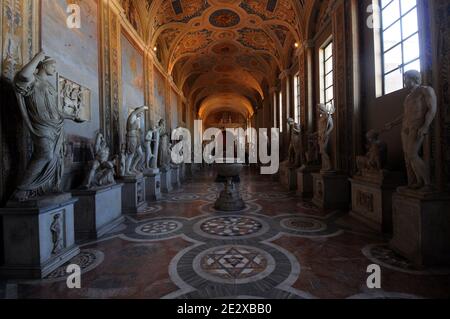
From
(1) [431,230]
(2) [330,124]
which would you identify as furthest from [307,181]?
(1) [431,230]

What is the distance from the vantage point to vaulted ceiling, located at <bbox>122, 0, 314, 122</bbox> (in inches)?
388

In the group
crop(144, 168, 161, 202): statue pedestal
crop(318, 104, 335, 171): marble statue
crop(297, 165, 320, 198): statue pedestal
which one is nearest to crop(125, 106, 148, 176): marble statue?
crop(144, 168, 161, 202): statue pedestal

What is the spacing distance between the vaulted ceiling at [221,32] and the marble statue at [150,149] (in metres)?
4.38

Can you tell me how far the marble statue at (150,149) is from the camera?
7.97 metres

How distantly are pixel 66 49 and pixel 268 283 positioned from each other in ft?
19.6

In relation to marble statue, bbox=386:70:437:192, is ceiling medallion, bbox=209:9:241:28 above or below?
above

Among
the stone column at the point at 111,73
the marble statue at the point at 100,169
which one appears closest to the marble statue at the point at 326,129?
the marble statue at the point at 100,169

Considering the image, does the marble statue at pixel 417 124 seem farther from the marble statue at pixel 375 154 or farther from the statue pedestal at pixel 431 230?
the marble statue at pixel 375 154

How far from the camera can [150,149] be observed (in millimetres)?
8492

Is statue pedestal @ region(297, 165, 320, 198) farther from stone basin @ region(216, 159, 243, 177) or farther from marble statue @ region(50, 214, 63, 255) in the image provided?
marble statue @ region(50, 214, 63, 255)

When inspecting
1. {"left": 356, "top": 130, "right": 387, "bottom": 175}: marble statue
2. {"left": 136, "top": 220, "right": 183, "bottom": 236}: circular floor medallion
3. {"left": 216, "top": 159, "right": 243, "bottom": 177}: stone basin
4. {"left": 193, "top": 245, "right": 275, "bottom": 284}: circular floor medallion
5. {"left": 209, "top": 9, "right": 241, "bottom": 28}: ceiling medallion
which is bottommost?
{"left": 193, "top": 245, "right": 275, "bottom": 284}: circular floor medallion

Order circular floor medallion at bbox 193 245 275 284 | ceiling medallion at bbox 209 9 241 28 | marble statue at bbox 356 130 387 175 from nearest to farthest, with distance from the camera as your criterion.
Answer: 1. circular floor medallion at bbox 193 245 275 284
2. marble statue at bbox 356 130 387 175
3. ceiling medallion at bbox 209 9 241 28

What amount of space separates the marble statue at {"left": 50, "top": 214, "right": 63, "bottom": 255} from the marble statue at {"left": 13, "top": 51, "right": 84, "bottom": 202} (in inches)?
18.1

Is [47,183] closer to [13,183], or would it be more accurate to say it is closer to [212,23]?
[13,183]
